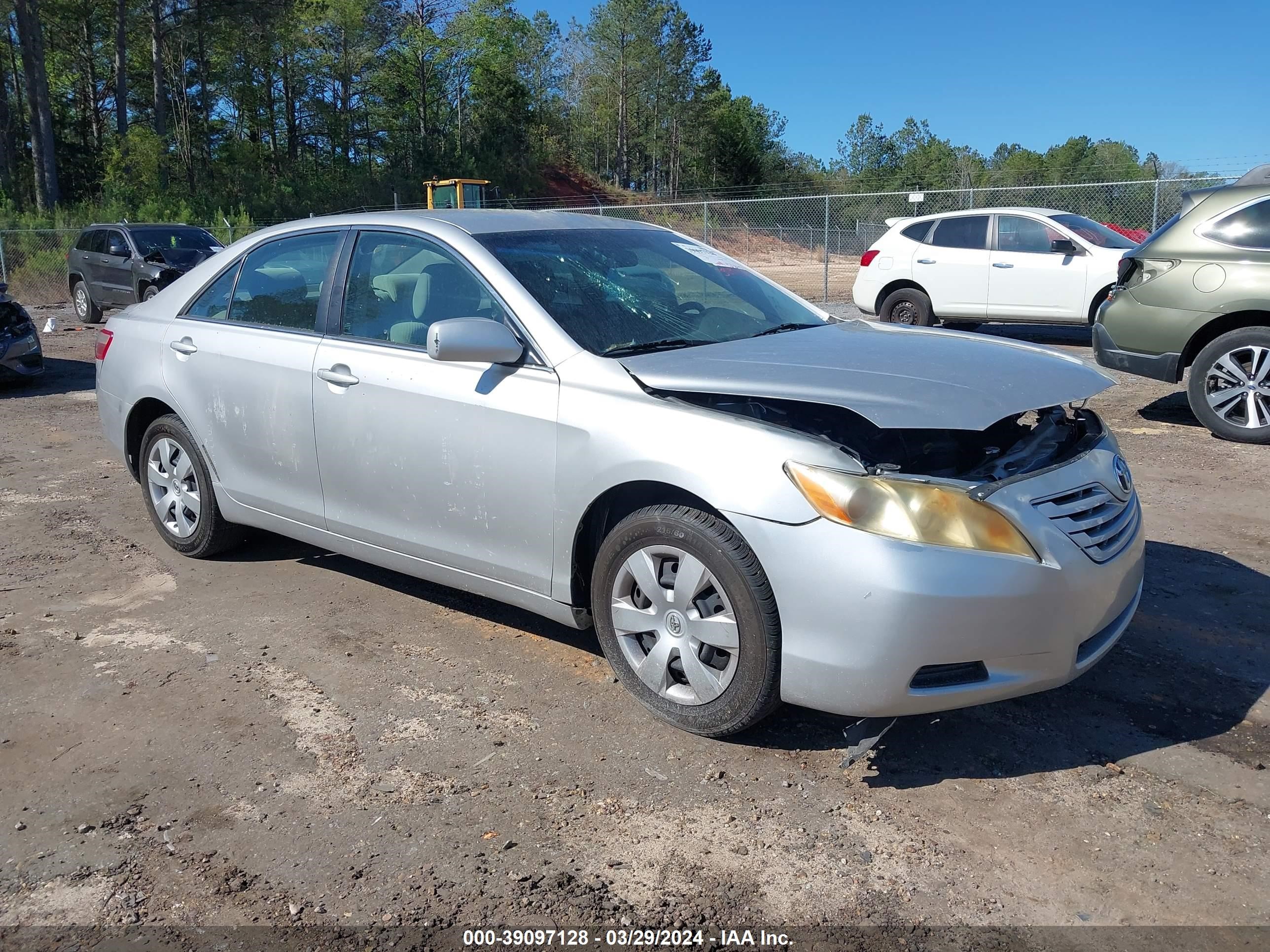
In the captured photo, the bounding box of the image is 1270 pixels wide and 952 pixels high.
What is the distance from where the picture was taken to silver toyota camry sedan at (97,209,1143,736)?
294 centimetres

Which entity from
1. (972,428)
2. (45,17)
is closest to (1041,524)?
(972,428)

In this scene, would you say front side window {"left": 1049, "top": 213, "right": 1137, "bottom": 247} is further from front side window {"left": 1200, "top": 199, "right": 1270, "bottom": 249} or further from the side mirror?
the side mirror

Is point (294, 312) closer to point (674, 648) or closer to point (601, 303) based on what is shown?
point (601, 303)

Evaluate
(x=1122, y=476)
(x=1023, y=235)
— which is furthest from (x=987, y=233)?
(x=1122, y=476)

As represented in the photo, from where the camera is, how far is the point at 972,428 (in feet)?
9.52

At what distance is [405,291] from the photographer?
13.9 ft

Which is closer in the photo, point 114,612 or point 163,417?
point 114,612

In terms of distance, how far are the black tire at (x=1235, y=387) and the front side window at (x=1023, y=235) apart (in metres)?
5.34

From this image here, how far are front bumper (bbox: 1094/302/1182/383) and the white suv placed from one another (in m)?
4.51

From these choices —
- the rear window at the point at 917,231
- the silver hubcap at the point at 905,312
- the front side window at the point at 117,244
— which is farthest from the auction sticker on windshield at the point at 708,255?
the front side window at the point at 117,244

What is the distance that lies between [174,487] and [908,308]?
10629 millimetres

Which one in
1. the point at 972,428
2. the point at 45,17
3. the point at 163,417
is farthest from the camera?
the point at 45,17

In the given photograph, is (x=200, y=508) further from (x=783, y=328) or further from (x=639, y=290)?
(x=783, y=328)

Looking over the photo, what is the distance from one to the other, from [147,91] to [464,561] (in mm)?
55189
